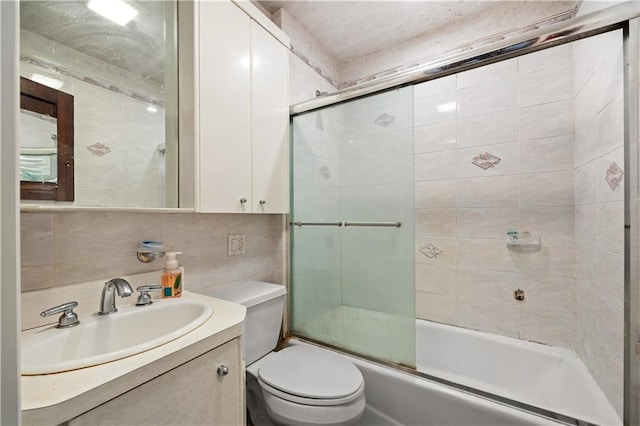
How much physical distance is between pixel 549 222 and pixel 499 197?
28 cm

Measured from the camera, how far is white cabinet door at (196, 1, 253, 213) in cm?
114

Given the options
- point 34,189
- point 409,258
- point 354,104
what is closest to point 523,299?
point 409,258

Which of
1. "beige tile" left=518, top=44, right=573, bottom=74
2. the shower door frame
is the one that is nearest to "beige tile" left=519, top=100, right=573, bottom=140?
"beige tile" left=518, top=44, right=573, bottom=74

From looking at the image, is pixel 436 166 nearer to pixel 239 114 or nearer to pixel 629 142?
pixel 629 142

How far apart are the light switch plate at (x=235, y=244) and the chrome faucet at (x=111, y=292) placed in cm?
58

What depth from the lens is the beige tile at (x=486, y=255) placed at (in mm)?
1654

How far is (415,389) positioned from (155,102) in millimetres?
1631

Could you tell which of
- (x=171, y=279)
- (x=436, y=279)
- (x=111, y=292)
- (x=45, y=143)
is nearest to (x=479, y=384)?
(x=436, y=279)

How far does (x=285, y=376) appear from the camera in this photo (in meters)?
1.19

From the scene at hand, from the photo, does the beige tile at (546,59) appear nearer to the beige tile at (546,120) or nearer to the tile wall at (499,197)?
the tile wall at (499,197)

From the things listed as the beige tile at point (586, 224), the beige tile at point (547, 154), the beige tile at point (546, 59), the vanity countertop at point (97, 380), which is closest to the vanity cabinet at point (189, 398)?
the vanity countertop at point (97, 380)

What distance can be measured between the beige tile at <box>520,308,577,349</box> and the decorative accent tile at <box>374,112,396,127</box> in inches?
52.6

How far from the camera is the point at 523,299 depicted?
1.61m

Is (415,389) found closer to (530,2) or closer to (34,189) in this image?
(34,189)
